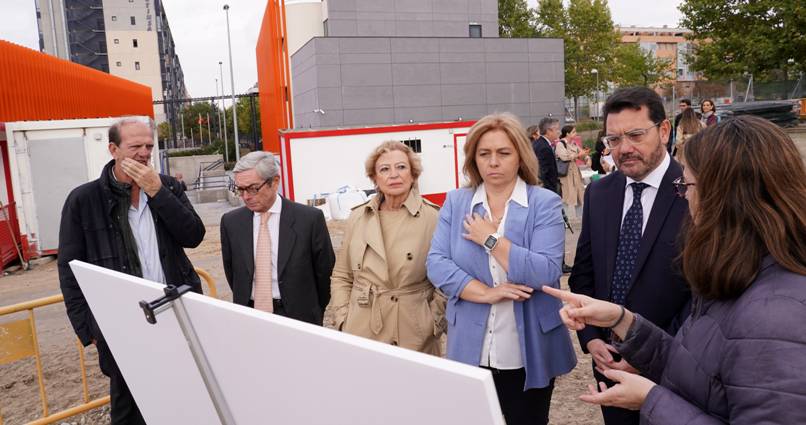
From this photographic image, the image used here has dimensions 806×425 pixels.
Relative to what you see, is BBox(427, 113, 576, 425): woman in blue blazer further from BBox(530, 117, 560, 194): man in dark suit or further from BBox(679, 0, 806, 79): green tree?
BBox(679, 0, 806, 79): green tree

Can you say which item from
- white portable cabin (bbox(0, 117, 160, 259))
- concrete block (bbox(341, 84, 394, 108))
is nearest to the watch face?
white portable cabin (bbox(0, 117, 160, 259))

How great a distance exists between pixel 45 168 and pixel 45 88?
210 cm

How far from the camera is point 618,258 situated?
8.71 feet

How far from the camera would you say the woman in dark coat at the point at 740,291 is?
1.34 meters

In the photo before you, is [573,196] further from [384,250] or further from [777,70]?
[777,70]

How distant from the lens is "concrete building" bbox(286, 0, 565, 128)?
29.2 meters

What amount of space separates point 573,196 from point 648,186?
25.9 feet

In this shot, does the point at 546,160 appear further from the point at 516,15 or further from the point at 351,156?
the point at 516,15

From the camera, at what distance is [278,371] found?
137cm

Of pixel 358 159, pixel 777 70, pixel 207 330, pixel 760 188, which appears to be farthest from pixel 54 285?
pixel 777 70

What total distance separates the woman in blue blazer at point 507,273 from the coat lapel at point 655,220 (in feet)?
1.24

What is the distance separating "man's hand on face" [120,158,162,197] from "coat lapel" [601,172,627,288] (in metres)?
2.32

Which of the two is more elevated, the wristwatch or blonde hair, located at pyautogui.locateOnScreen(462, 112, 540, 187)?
blonde hair, located at pyautogui.locateOnScreen(462, 112, 540, 187)

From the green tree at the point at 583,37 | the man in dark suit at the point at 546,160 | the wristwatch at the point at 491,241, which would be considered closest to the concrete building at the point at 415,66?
the green tree at the point at 583,37
